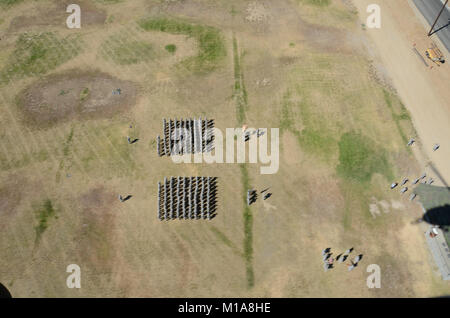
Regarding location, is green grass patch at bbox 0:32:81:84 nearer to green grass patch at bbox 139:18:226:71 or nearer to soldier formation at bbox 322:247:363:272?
green grass patch at bbox 139:18:226:71

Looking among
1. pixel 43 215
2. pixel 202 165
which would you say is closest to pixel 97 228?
pixel 43 215

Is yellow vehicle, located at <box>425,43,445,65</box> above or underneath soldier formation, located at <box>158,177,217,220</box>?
above

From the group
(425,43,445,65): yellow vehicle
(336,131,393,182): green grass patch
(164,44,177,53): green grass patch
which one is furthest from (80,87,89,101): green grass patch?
(425,43,445,65): yellow vehicle

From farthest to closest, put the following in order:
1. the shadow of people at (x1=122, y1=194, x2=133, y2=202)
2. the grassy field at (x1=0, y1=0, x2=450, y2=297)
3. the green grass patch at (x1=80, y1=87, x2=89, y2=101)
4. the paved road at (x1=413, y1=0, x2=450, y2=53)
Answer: the paved road at (x1=413, y1=0, x2=450, y2=53) → the green grass patch at (x1=80, y1=87, x2=89, y2=101) → the shadow of people at (x1=122, y1=194, x2=133, y2=202) → the grassy field at (x1=0, y1=0, x2=450, y2=297)

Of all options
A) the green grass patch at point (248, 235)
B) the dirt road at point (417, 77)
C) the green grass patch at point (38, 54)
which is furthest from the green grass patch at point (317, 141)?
the green grass patch at point (38, 54)

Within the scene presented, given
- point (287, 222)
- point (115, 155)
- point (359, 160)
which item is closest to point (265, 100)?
point (359, 160)

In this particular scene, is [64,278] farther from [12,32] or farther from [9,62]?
[12,32]
